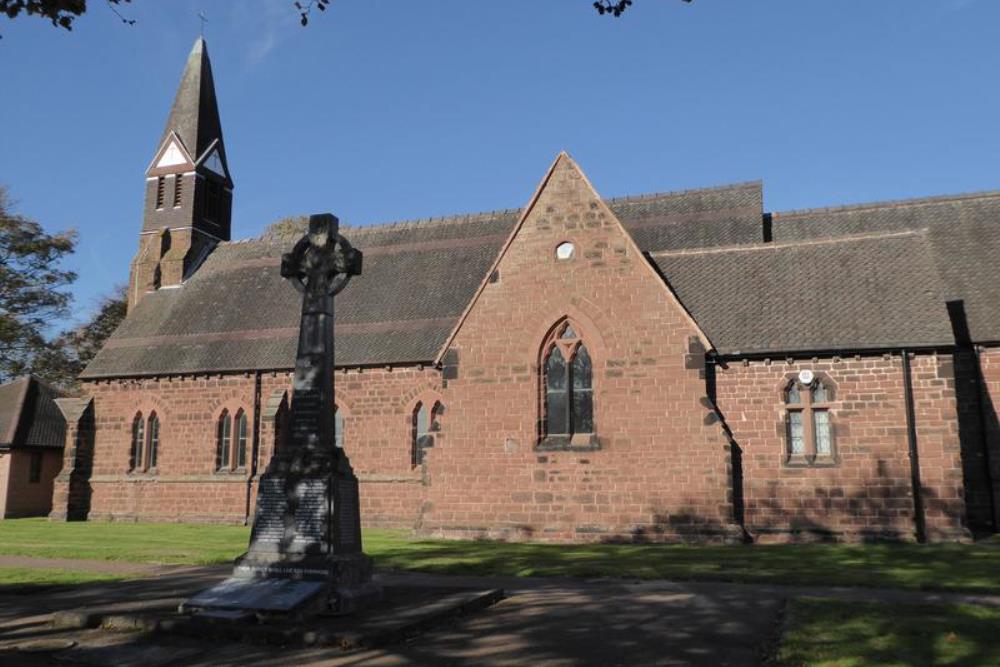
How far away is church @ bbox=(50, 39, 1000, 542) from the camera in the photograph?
20312 millimetres

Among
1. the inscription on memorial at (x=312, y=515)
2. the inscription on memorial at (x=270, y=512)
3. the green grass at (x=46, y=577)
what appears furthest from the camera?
the green grass at (x=46, y=577)

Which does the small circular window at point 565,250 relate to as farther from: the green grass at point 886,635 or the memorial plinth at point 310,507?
the green grass at point 886,635

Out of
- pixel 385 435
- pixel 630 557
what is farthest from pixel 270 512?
pixel 385 435

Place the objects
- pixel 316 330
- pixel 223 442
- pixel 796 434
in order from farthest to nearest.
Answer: pixel 223 442, pixel 796 434, pixel 316 330

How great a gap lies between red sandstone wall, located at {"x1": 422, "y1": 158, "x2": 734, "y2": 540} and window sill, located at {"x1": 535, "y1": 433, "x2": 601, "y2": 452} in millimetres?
131

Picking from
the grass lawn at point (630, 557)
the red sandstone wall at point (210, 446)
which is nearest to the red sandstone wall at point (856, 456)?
the grass lawn at point (630, 557)

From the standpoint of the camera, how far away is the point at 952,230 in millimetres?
26078

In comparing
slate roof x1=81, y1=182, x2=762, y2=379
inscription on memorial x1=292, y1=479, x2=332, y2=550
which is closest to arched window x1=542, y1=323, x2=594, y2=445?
slate roof x1=81, y1=182, x2=762, y2=379

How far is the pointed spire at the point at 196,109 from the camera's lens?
38.4m

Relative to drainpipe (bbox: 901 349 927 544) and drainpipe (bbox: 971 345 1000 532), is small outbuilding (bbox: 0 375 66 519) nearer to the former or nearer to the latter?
drainpipe (bbox: 901 349 927 544)

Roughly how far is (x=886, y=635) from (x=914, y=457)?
40.3 ft

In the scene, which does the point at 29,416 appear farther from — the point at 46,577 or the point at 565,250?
the point at 565,250

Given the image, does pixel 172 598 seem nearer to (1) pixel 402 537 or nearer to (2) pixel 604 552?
(2) pixel 604 552

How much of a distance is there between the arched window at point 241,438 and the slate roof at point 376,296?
5.72ft
